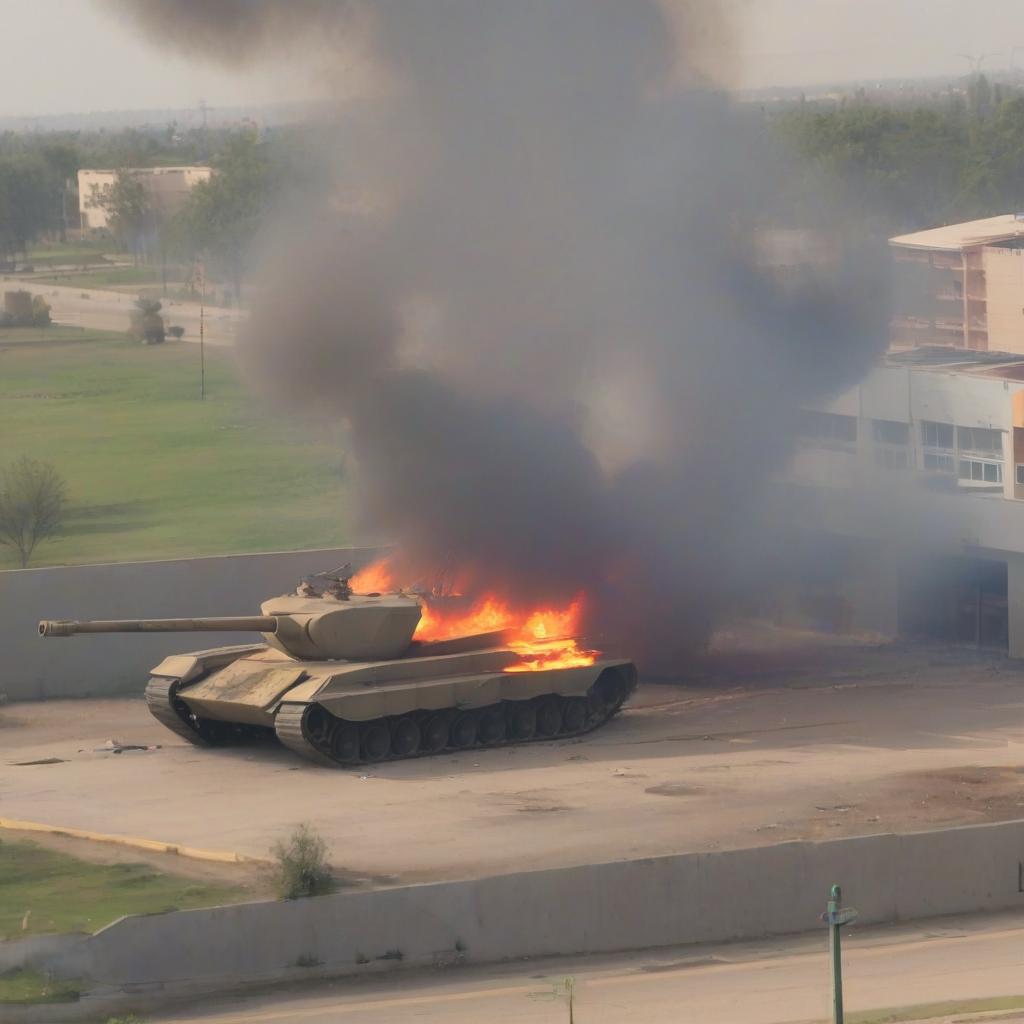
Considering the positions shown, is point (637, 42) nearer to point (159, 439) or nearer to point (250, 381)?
point (250, 381)

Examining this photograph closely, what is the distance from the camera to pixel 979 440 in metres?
34.0

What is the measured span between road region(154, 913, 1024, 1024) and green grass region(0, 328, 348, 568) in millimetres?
13859

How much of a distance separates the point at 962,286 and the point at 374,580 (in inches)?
1277

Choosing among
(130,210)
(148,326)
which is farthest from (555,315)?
(130,210)

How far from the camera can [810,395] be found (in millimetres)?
32656

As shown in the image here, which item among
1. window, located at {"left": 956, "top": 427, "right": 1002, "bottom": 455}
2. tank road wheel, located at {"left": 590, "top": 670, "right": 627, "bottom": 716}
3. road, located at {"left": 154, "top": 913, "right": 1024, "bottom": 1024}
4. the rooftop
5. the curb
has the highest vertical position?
the rooftop

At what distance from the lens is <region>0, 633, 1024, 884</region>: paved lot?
65.2 feet

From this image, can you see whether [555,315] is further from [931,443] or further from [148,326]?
[148,326]

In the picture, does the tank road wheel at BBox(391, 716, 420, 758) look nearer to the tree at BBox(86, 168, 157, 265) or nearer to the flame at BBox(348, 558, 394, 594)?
the flame at BBox(348, 558, 394, 594)

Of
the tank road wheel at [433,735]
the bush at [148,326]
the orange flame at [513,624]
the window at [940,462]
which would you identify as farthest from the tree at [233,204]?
the tank road wheel at [433,735]

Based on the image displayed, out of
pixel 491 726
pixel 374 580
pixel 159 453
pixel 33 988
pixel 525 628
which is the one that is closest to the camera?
pixel 33 988

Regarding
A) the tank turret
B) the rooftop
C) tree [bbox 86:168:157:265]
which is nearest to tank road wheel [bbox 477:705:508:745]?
the tank turret

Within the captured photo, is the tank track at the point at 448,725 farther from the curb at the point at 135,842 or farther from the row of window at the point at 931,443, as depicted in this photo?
the row of window at the point at 931,443

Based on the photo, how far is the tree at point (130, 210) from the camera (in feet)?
279
